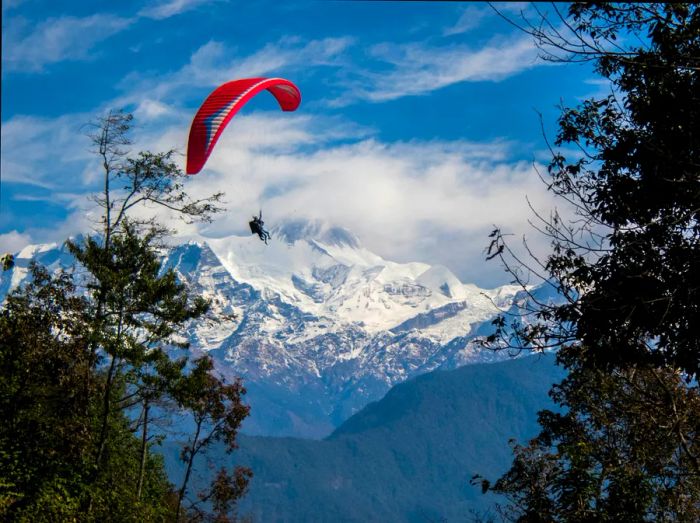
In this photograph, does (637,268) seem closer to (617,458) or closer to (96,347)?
(617,458)

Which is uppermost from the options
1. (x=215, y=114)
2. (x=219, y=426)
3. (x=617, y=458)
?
(x=215, y=114)

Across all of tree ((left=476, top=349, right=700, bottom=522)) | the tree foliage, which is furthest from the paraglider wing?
tree ((left=476, top=349, right=700, bottom=522))

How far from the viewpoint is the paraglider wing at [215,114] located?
24.9 metres

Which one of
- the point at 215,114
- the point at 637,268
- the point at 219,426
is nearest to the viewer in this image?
the point at 637,268

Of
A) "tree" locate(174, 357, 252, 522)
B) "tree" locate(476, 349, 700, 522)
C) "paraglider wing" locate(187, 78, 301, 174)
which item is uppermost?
"paraglider wing" locate(187, 78, 301, 174)

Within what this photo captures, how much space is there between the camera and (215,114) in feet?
84.4

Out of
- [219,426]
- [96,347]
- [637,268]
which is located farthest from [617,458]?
[219,426]

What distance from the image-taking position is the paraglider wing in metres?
24.9

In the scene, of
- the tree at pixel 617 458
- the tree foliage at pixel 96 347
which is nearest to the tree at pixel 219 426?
the tree foliage at pixel 96 347

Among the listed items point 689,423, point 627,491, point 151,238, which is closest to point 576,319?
point 627,491

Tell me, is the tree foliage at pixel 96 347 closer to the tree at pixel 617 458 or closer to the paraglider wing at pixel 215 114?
the paraglider wing at pixel 215 114

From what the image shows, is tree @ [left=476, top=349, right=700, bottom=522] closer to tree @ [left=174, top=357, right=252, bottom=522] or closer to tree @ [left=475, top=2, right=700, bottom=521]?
tree @ [left=475, top=2, right=700, bottom=521]

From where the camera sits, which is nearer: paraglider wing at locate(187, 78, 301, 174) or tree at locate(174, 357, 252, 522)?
paraglider wing at locate(187, 78, 301, 174)

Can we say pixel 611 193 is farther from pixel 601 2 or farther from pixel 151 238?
pixel 151 238
